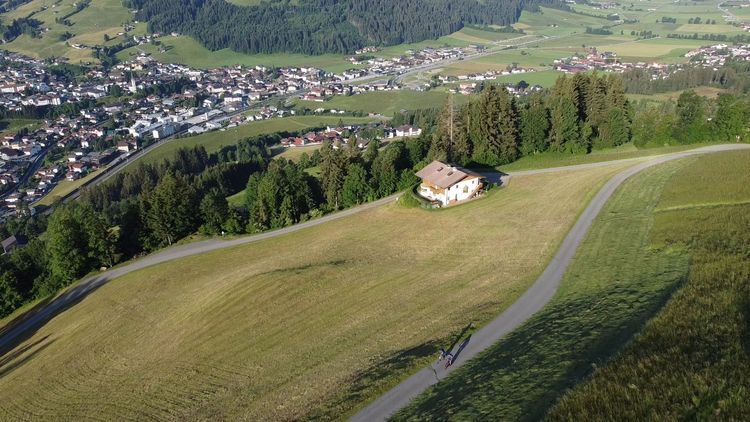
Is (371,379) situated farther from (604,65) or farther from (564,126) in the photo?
(604,65)

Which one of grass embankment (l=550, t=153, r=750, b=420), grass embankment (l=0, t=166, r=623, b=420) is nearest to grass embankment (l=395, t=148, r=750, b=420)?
grass embankment (l=550, t=153, r=750, b=420)

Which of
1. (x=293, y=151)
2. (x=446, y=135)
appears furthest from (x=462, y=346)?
(x=293, y=151)

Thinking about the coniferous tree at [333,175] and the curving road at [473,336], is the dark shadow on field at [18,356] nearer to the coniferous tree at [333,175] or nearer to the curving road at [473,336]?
the curving road at [473,336]

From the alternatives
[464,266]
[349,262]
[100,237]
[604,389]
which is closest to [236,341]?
[349,262]

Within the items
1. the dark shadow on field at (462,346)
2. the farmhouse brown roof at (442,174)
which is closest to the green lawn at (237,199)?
the farmhouse brown roof at (442,174)

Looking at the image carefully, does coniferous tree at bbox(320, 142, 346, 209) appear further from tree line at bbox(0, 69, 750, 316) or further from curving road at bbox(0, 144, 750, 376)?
curving road at bbox(0, 144, 750, 376)

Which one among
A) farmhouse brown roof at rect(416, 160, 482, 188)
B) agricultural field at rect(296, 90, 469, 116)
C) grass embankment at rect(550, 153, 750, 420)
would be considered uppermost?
grass embankment at rect(550, 153, 750, 420)
